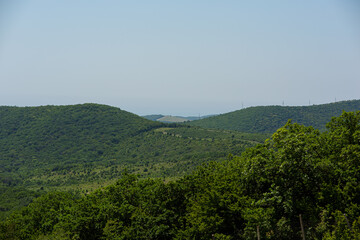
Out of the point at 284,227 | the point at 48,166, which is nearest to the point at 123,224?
the point at 284,227

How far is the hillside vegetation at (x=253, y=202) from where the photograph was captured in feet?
96.8

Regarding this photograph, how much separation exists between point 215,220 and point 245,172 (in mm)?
6012

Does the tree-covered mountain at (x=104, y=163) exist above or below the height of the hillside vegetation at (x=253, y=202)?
below

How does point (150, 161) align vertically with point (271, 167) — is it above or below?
below

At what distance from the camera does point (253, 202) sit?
31125 millimetres

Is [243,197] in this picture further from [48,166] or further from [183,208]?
[48,166]

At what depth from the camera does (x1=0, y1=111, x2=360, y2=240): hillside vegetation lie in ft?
96.8

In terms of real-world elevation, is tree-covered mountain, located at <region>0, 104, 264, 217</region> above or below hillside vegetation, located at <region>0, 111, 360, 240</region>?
below

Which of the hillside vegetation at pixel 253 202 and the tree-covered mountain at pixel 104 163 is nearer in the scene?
the hillside vegetation at pixel 253 202

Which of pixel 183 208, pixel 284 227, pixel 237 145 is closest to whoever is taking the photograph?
pixel 284 227

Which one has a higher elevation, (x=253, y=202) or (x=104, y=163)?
(x=253, y=202)

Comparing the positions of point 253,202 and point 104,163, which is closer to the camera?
point 253,202

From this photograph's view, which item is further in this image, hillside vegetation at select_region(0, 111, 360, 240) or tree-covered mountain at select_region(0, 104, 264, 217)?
tree-covered mountain at select_region(0, 104, 264, 217)

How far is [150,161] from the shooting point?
16550 cm
